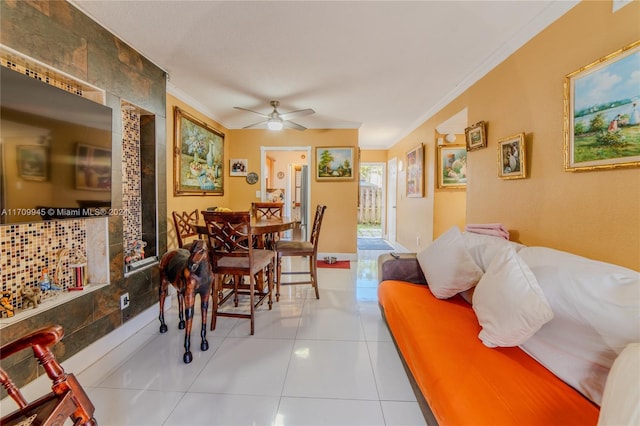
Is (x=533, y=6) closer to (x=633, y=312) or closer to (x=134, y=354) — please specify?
(x=633, y=312)

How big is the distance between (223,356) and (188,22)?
2.53 metres

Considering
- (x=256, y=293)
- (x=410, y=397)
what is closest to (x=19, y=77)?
(x=256, y=293)

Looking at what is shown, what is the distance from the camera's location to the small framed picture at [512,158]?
79.5 inches

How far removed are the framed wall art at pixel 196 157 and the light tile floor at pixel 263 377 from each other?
1.80 m

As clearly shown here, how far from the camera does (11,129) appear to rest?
1334 millimetres

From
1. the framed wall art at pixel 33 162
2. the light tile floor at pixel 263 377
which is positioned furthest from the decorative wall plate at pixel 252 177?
the framed wall art at pixel 33 162

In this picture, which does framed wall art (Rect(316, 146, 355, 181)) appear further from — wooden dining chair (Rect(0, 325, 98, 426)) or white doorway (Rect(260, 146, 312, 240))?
wooden dining chair (Rect(0, 325, 98, 426))

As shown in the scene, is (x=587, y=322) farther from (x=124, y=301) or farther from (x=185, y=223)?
(x=185, y=223)

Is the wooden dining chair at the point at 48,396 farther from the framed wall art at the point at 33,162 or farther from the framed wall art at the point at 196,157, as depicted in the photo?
the framed wall art at the point at 196,157

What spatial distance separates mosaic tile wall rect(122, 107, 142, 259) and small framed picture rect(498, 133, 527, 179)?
3380 millimetres

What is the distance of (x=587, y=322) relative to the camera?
3.20ft

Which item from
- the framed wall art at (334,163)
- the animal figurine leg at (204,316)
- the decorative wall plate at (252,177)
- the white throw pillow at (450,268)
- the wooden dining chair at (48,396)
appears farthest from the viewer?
the decorative wall plate at (252,177)

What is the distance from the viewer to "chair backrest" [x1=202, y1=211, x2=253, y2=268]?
212cm

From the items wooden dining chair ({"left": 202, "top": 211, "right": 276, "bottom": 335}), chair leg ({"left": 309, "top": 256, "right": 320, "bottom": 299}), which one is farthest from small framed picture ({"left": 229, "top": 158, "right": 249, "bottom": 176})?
wooden dining chair ({"left": 202, "top": 211, "right": 276, "bottom": 335})
